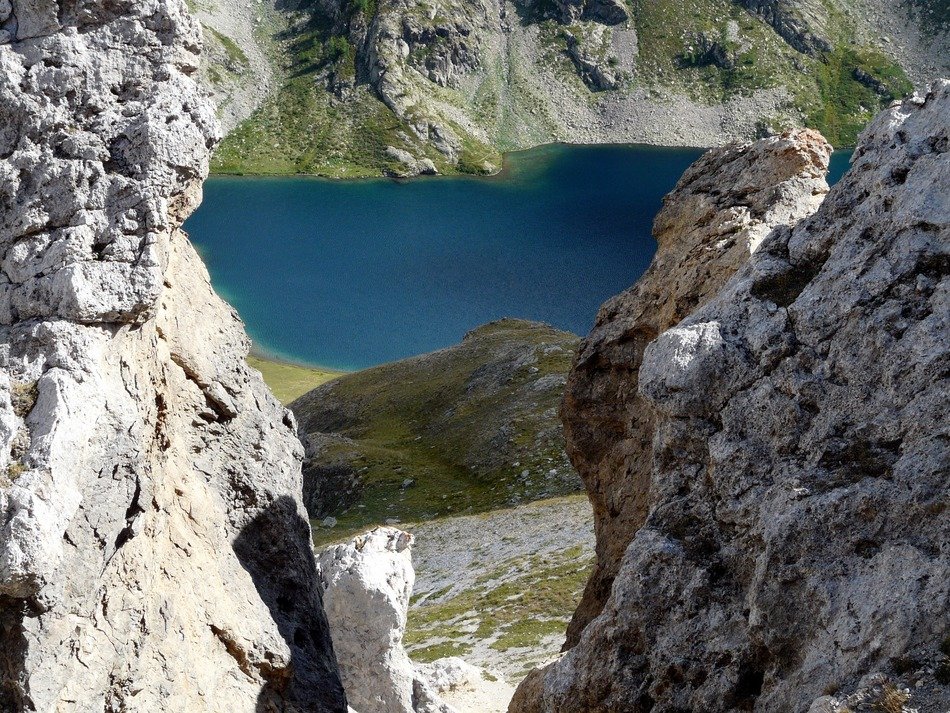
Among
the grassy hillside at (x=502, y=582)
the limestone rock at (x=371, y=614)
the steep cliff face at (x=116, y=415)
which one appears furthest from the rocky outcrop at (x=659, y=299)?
the grassy hillside at (x=502, y=582)

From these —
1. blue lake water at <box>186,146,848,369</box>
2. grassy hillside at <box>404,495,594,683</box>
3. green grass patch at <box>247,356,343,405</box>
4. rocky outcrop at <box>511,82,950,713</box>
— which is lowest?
grassy hillside at <box>404,495,594,683</box>

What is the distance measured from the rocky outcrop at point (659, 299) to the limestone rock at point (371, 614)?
3932 millimetres

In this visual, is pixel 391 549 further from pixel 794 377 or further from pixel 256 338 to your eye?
pixel 256 338

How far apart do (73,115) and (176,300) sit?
137 inches

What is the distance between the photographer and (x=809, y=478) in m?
10.4

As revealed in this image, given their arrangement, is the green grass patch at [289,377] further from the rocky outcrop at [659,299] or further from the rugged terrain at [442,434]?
the rocky outcrop at [659,299]

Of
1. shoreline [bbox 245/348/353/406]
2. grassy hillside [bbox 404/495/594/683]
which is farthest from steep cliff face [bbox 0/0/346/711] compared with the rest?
shoreline [bbox 245/348/353/406]

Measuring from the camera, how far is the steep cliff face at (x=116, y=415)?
33.9 feet

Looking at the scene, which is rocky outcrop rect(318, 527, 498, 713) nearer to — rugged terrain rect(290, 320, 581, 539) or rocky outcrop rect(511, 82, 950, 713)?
rocky outcrop rect(511, 82, 950, 713)

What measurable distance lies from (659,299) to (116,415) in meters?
12.1

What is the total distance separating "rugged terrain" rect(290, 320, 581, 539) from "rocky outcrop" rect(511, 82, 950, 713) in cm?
4232

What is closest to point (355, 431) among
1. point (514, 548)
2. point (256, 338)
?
point (514, 548)

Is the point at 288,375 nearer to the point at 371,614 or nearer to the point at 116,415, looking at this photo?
the point at 371,614

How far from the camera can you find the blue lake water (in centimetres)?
11406
